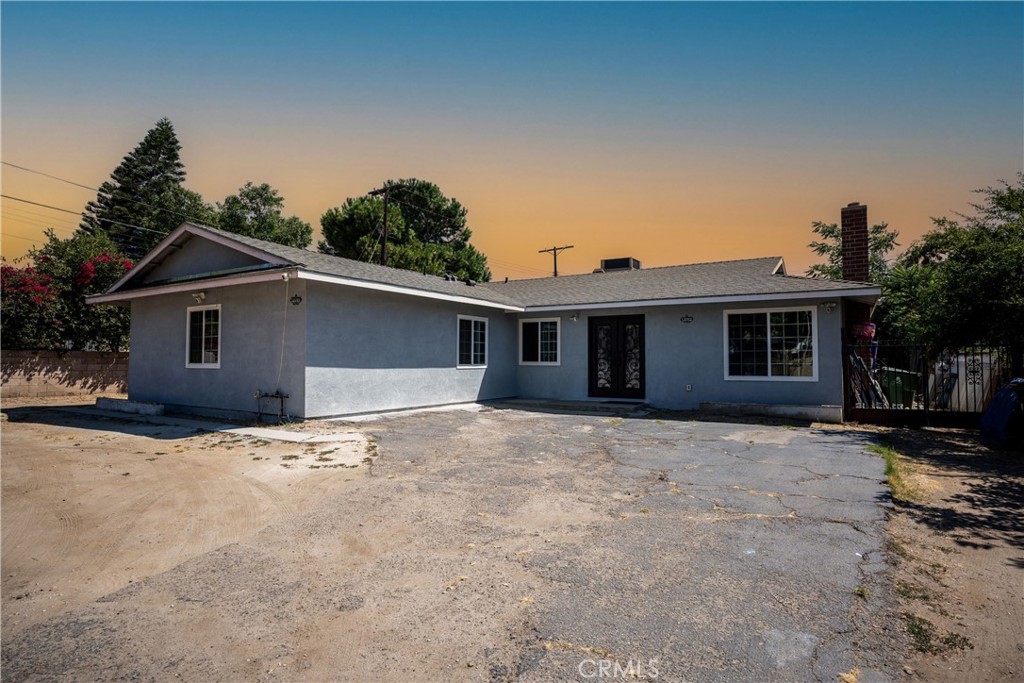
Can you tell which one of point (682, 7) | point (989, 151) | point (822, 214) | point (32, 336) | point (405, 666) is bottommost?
point (405, 666)

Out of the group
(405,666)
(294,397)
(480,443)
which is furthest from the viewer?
(294,397)

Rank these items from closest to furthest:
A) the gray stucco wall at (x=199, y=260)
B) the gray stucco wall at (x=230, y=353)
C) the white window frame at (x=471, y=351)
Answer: the gray stucco wall at (x=230, y=353) → the gray stucco wall at (x=199, y=260) → the white window frame at (x=471, y=351)

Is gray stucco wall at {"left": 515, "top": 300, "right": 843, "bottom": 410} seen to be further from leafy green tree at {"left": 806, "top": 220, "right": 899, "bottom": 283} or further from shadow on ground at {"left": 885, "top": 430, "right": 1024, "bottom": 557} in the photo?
leafy green tree at {"left": 806, "top": 220, "right": 899, "bottom": 283}

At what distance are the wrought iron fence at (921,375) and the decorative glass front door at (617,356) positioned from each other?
15.0 feet

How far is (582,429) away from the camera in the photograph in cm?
960

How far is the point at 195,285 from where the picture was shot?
10.6 meters

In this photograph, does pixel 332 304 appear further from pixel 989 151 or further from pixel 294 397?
pixel 989 151

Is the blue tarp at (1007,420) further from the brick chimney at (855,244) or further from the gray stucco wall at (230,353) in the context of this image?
the gray stucco wall at (230,353)

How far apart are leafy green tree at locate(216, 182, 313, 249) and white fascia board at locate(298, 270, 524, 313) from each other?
33.4m

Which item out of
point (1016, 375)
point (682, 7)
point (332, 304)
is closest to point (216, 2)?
point (332, 304)

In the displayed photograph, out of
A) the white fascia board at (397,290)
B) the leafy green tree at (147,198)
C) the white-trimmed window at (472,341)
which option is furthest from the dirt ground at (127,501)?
the leafy green tree at (147,198)

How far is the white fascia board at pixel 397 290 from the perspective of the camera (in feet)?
30.9

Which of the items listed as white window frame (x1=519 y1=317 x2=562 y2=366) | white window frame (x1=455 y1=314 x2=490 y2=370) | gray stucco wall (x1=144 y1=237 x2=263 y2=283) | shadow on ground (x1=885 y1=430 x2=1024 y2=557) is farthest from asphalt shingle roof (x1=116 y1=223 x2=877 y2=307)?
shadow on ground (x1=885 y1=430 x2=1024 y2=557)

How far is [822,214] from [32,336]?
127ft
